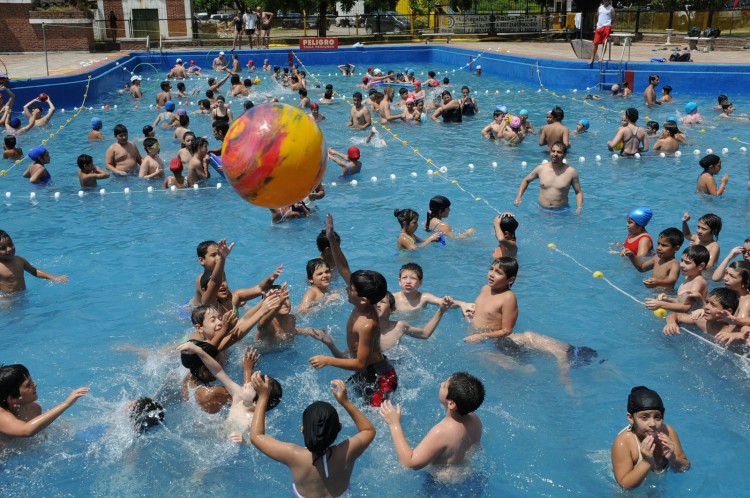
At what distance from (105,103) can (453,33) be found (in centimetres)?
2354

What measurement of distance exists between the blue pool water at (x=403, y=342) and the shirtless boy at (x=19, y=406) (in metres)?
0.37

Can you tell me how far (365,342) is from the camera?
538cm

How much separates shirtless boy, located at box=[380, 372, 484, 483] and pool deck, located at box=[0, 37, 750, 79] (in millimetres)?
20576

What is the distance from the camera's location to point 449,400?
14.6 feet

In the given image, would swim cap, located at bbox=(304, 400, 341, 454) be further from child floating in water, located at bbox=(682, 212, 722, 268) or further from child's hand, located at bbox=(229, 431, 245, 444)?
child floating in water, located at bbox=(682, 212, 722, 268)

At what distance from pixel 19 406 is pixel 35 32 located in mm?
30995

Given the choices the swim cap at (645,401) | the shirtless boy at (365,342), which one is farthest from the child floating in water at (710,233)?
the shirtless boy at (365,342)

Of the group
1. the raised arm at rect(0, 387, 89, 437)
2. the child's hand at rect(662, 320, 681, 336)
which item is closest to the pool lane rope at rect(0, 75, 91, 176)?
the raised arm at rect(0, 387, 89, 437)

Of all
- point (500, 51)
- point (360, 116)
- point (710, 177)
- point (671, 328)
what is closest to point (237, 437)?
point (671, 328)

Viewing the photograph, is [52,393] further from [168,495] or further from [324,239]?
[324,239]

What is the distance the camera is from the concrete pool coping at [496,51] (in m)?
23.4

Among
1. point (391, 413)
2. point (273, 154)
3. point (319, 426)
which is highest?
point (273, 154)

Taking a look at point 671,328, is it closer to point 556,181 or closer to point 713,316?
point 713,316

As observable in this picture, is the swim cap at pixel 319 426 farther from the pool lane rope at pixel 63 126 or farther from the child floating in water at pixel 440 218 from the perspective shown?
the pool lane rope at pixel 63 126
